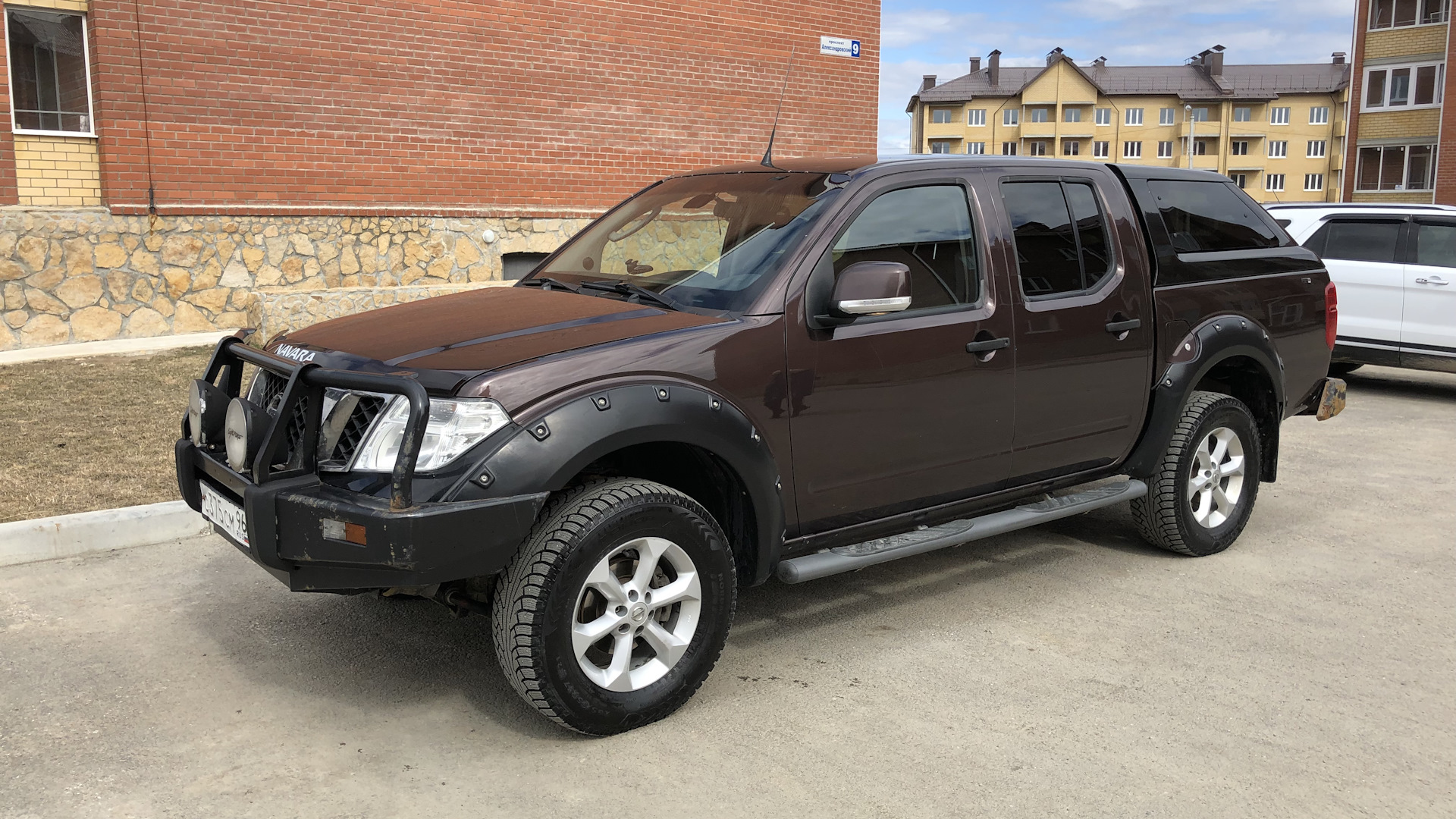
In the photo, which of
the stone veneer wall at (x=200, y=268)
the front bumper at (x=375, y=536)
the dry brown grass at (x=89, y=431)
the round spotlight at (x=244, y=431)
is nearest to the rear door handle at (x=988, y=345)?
the front bumper at (x=375, y=536)

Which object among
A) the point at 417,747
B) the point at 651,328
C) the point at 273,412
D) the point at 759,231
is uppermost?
the point at 759,231

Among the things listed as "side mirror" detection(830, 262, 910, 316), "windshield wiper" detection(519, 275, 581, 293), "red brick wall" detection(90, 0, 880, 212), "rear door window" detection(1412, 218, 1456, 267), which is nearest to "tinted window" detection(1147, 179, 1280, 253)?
"side mirror" detection(830, 262, 910, 316)

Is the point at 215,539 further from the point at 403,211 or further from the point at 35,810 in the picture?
the point at 403,211

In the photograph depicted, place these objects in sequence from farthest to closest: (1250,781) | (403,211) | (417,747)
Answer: (403,211)
(417,747)
(1250,781)

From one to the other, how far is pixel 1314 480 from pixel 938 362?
425cm

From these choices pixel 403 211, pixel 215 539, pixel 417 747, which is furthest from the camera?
pixel 403 211

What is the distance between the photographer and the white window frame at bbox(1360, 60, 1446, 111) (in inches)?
1767

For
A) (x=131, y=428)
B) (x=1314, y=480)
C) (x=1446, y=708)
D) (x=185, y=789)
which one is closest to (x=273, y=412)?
(x=185, y=789)

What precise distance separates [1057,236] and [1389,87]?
50294 mm

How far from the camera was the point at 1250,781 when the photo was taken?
340cm

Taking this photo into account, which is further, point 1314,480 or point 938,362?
point 1314,480

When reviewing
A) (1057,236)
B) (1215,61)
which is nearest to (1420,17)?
(1057,236)

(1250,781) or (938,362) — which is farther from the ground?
(938,362)

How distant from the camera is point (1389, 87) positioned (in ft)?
154
